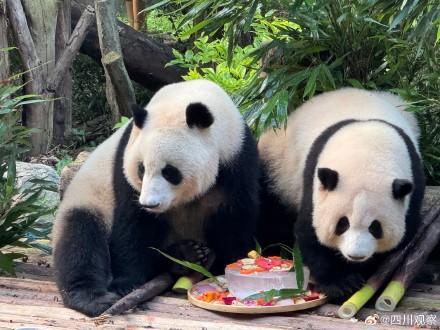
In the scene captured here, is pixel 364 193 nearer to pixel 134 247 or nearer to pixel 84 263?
pixel 134 247

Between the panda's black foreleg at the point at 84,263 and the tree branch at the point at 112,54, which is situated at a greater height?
the tree branch at the point at 112,54

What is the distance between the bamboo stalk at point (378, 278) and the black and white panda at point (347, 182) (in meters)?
0.07

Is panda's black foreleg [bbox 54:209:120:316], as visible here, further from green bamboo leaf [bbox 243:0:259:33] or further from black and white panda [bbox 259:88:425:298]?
green bamboo leaf [bbox 243:0:259:33]

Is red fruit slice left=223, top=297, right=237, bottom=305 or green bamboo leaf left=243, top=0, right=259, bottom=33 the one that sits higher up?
green bamboo leaf left=243, top=0, right=259, bottom=33

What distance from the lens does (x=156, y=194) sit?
404 centimetres

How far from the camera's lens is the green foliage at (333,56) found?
5312 millimetres

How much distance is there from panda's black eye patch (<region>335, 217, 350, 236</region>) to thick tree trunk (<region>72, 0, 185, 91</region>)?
248 inches

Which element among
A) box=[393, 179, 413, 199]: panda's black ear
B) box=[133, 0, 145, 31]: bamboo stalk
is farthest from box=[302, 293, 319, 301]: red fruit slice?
box=[133, 0, 145, 31]: bamboo stalk

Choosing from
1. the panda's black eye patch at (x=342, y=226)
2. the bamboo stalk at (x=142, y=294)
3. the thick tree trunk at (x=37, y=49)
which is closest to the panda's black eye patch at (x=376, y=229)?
the panda's black eye patch at (x=342, y=226)

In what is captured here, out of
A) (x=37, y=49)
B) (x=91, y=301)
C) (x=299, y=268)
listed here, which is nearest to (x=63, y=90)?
(x=37, y=49)

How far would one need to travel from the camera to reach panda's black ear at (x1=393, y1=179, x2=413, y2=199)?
3.87m

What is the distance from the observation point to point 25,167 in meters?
7.78

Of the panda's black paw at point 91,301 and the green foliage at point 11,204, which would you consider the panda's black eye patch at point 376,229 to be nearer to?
the panda's black paw at point 91,301

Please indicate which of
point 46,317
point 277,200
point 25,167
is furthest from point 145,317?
point 25,167
